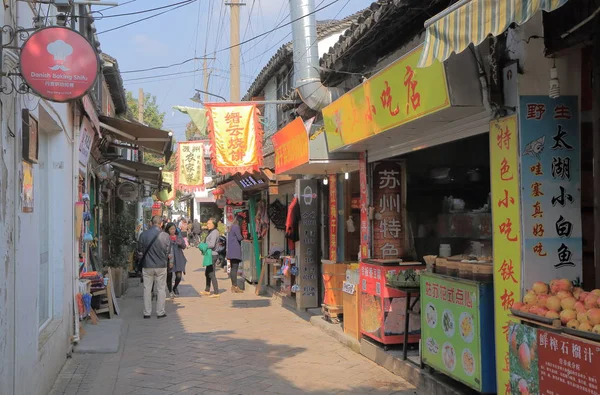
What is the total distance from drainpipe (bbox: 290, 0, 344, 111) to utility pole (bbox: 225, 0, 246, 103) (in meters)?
6.57

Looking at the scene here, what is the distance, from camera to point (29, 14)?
5.25 metres

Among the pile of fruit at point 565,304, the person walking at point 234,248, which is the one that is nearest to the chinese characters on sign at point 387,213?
the pile of fruit at point 565,304

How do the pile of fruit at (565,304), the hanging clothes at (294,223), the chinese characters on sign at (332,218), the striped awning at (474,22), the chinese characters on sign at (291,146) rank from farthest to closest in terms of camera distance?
1. the hanging clothes at (294,223)
2. the chinese characters on sign at (332,218)
3. the chinese characters on sign at (291,146)
4. the pile of fruit at (565,304)
5. the striped awning at (474,22)

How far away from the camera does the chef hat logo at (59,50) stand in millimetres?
4629

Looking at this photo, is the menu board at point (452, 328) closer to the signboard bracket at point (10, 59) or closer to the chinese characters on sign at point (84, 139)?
the signboard bracket at point (10, 59)

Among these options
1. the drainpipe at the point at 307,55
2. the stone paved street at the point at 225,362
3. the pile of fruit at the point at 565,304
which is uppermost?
the drainpipe at the point at 307,55

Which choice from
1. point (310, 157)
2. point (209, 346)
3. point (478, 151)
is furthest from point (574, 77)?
point (209, 346)

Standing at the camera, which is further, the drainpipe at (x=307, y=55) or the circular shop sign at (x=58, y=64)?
the drainpipe at (x=307, y=55)

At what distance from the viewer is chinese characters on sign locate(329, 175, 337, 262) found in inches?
412

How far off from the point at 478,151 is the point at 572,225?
3483mm

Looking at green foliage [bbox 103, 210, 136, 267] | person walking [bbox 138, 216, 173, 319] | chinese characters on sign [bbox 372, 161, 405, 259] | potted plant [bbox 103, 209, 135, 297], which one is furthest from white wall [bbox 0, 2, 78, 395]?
green foliage [bbox 103, 210, 136, 267]

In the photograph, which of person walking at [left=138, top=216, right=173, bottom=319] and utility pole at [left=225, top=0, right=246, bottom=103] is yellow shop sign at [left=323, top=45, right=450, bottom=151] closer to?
person walking at [left=138, top=216, right=173, bottom=319]

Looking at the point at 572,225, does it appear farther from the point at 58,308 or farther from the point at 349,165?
the point at 58,308

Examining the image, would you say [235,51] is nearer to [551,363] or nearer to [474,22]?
[474,22]
